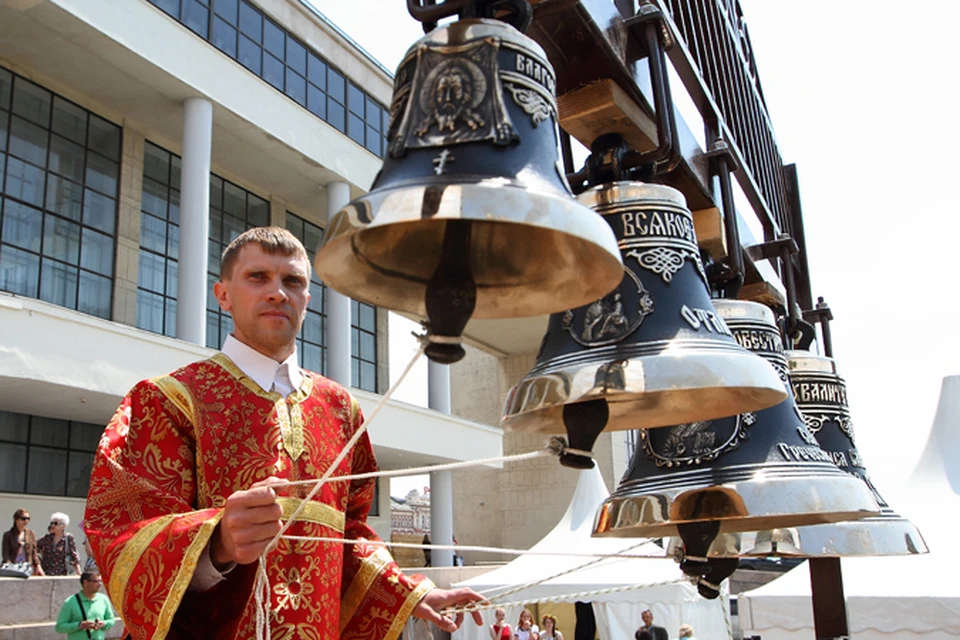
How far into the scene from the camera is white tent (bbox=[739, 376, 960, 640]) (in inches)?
291

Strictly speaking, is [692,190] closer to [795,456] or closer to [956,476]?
[795,456]

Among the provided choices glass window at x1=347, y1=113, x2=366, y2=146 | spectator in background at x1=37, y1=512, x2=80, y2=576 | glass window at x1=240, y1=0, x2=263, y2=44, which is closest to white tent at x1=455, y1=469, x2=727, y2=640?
spectator in background at x1=37, y1=512, x2=80, y2=576

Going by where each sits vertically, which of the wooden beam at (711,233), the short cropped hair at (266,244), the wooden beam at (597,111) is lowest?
the short cropped hair at (266,244)

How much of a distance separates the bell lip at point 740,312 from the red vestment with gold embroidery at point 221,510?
117cm

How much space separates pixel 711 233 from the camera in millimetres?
2957

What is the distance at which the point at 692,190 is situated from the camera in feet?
9.59

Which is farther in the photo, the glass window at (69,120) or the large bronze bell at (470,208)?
the glass window at (69,120)

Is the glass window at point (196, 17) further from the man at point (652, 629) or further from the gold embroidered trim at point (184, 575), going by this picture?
the gold embroidered trim at point (184, 575)

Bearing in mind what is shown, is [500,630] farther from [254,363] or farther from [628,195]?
[628,195]

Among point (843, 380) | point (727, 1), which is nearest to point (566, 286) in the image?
point (843, 380)

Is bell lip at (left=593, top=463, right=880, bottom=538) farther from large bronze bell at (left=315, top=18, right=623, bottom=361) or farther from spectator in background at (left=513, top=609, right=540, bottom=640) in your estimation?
spectator in background at (left=513, top=609, right=540, bottom=640)

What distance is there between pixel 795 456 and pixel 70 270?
52.5ft

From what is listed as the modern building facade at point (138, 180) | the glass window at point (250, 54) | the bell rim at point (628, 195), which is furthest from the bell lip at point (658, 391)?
the glass window at point (250, 54)

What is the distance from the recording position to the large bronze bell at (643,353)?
5.77 ft
